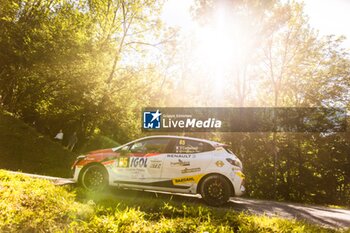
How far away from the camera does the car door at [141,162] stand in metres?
7.27

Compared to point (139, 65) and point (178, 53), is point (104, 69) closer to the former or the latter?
point (139, 65)

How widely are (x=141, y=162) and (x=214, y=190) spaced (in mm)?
2156

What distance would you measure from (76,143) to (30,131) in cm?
523

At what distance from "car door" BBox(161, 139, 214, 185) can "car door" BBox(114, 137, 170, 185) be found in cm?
23

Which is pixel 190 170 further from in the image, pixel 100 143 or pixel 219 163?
pixel 100 143

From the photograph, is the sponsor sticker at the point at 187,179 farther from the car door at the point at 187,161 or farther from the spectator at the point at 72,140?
the spectator at the point at 72,140

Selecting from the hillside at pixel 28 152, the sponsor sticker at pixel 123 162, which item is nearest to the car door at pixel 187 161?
the sponsor sticker at pixel 123 162

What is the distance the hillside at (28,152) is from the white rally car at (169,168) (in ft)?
A: 24.1

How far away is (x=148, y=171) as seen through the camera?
728 centimetres

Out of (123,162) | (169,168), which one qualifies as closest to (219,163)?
(169,168)

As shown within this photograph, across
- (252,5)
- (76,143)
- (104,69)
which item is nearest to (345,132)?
(252,5)

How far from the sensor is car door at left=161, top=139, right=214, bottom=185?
708 centimetres

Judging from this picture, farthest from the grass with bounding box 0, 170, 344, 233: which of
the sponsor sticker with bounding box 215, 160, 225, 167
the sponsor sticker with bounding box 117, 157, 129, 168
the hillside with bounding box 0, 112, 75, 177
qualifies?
the hillside with bounding box 0, 112, 75, 177

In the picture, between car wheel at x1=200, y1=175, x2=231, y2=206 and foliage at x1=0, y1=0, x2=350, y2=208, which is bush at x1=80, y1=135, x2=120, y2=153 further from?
car wheel at x1=200, y1=175, x2=231, y2=206
